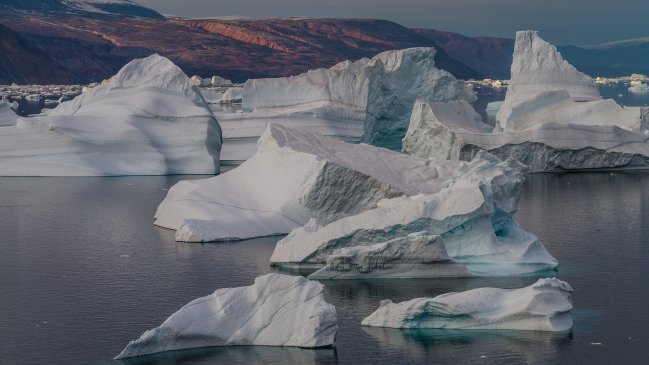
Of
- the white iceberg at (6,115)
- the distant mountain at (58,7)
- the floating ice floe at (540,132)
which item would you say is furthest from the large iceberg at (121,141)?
the distant mountain at (58,7)

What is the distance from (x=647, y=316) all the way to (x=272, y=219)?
544 cm

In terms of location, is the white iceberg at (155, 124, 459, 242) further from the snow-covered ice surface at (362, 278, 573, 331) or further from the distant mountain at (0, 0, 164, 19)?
the distant mountain at (0, 0, 164, 19)

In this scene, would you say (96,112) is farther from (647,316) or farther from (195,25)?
(195,25)

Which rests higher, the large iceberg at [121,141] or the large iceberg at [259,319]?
the large iceberg at [259,319]

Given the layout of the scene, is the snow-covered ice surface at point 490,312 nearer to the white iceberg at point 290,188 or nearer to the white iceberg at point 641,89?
the white iceberg at point 290,188

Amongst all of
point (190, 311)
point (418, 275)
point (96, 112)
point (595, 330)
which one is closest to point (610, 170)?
point (96, 112)

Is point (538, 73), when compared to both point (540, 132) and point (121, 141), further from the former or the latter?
point (121, 141)

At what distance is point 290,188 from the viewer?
13875 mm

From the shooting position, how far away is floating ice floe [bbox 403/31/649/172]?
817 inches

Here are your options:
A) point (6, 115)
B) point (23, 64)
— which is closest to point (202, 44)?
point (23, 64)

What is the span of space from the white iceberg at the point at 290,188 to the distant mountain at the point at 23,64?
211 ft

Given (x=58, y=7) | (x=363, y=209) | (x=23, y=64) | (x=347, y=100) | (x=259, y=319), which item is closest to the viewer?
(x=259, y=319)

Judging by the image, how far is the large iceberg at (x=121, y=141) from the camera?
20.2 m

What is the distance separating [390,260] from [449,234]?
850mm
